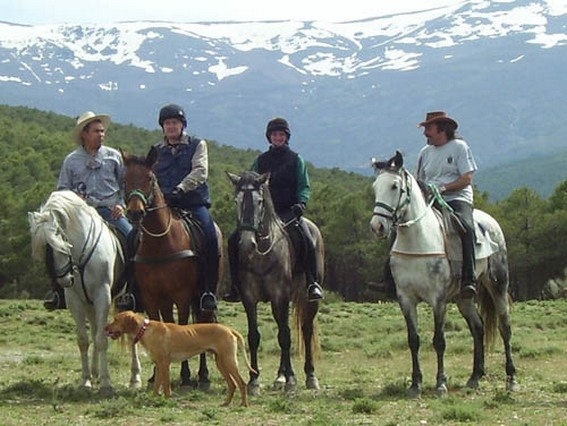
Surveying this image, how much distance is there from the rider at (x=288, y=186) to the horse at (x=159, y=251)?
0.96 m

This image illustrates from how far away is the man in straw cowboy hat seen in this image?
1191cm

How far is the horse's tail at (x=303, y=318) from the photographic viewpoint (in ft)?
42.3

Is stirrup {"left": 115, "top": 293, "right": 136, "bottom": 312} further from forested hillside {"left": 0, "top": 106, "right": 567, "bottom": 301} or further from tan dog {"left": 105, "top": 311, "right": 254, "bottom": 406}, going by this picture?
forested hillside {"left": 0, "top": 106, "right": 567, "bottom": 301}

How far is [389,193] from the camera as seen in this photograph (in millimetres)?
10867

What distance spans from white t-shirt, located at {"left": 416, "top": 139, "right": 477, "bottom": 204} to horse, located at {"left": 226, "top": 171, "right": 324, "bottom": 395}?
214 centimetres

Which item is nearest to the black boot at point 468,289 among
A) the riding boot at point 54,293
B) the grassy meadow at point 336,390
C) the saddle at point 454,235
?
the saddle at point 454,235

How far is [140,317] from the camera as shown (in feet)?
34.4

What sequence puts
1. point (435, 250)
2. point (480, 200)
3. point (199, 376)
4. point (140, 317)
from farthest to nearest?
point (480, 200) → point (199, 376) → point (435, 250) → point (140, 317)

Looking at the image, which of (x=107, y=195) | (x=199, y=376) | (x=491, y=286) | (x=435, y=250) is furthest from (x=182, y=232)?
(x=491, y=286)

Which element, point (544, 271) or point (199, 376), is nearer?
point (199, 376)

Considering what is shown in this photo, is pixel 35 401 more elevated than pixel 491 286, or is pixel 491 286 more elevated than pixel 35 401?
pixel 491 286

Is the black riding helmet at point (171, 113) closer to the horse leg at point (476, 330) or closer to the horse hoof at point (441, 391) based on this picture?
the horse leg at point (476, 330)

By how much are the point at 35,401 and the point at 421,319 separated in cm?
1604

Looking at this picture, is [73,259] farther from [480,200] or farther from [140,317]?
[480,200]
